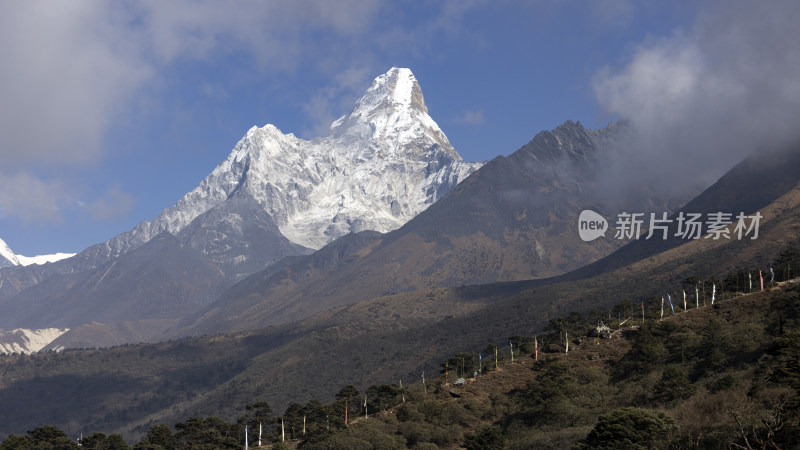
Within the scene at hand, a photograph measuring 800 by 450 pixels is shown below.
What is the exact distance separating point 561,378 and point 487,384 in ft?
48.9

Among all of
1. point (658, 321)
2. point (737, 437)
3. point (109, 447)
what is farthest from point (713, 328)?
point (109, 447)

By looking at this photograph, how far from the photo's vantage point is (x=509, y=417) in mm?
108000

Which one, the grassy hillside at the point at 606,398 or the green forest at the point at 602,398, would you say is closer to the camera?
the grassy hillside at the point at 606,398

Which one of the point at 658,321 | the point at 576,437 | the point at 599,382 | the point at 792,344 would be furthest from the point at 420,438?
the point at 658,321

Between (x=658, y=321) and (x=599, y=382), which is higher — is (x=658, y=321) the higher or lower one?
the higher one

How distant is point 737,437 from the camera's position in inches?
2510

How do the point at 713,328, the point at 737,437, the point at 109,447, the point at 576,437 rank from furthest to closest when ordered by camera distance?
the point at 109,447, the point at 713,328, the point at 576,437, the point at 737,437

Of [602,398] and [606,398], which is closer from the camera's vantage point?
[606,398]

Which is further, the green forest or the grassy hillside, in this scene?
the green forest

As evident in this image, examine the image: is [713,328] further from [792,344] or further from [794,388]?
[794,388]

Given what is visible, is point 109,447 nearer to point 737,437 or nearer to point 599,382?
point 599,382

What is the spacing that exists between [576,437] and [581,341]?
169 feet

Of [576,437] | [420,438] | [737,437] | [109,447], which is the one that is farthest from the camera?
[109,447]

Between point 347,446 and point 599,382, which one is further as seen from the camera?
point 599,382
